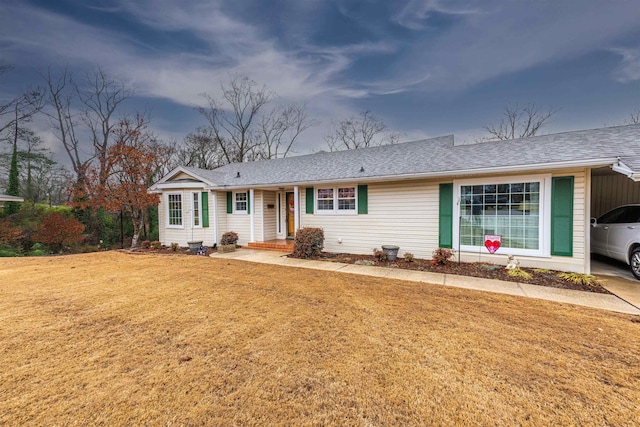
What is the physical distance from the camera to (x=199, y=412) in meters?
1.96

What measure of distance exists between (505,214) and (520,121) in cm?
1781

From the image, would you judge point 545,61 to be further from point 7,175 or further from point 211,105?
point 7,175

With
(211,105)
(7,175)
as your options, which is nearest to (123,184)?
(7,175)

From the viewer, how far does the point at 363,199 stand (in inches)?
350

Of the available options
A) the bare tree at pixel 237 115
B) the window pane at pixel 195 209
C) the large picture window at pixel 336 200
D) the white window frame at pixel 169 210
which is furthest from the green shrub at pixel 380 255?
the bare tree at pixel 237 115

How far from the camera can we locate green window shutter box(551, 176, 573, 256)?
6.22 metres

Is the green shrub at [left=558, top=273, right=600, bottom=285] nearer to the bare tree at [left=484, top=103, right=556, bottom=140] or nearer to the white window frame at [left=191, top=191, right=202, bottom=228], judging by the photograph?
the white window frame at [left=191, top=191, right=202, bottom=228]

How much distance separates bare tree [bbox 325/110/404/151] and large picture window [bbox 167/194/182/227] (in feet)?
52.5

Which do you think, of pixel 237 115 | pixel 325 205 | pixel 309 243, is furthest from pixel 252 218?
pixel 237 115

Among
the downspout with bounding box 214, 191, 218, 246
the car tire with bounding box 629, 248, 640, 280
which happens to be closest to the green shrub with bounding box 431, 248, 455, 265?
the car tire with bounding box 629, 248, 640, 280

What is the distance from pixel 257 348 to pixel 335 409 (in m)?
1.22

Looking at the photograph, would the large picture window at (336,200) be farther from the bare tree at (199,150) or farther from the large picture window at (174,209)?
the bare tree at (199,150)

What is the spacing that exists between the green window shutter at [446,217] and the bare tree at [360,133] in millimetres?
16680

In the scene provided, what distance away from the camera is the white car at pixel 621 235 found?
5.91 meters
